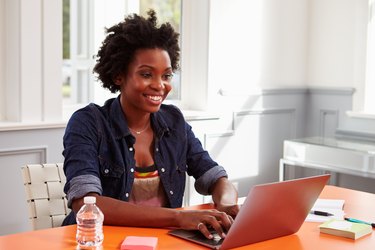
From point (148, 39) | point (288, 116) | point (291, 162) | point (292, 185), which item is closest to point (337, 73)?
point (288, 116)

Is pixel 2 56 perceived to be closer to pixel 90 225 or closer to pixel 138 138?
pixel 138 138

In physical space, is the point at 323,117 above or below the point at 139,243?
above

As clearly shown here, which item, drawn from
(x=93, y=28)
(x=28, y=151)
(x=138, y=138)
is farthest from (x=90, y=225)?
(x=93, y=28)

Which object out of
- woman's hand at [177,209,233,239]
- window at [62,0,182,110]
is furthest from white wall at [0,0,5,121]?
woman's hand at [177,209,233,239]

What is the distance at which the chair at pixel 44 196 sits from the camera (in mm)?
2117

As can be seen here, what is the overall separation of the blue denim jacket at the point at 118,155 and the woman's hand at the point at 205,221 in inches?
→ 12.0

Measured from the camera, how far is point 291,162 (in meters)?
4.03

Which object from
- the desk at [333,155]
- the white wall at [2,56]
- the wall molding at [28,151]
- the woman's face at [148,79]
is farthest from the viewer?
the desk at [333,155]

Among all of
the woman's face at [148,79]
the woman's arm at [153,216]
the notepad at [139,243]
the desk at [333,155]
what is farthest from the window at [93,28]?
the notepad at [139,243]

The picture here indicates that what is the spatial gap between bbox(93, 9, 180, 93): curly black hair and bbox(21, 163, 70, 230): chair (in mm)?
418

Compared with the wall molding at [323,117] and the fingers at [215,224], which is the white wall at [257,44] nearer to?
the wall molding at [323,117]

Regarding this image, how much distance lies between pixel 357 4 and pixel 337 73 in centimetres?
52

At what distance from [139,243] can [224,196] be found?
603 millimetres

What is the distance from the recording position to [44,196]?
215 centimetres
